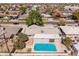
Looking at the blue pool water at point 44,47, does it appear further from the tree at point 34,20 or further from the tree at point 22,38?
the tree at point 34,20

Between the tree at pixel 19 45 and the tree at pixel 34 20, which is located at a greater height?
the tree at pixel 34 20

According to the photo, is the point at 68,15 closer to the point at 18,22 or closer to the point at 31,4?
the point at 31,4

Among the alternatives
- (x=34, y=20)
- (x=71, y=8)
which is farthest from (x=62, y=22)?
(x=71, y=8)

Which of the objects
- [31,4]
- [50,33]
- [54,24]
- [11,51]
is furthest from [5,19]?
[11,51]

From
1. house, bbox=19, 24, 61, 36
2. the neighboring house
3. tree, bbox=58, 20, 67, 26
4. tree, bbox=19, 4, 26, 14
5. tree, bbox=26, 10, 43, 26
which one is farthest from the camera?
the neighboring house

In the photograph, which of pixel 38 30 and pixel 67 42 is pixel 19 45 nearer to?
pixel 67 42

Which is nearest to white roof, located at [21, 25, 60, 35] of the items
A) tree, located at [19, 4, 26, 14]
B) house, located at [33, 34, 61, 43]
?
house, located at [33, 34, 61, 43]

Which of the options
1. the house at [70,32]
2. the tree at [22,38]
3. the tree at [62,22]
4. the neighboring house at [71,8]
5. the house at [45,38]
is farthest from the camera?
the neighboring house at [71,8]

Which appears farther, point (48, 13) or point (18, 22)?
point (48, 13)

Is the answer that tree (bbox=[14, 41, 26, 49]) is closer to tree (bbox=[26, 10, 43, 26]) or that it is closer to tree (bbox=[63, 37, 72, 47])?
tree (bbox=[63, 37, 72, 47])

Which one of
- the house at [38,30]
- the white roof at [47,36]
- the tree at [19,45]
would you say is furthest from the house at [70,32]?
the tree at [19,45]

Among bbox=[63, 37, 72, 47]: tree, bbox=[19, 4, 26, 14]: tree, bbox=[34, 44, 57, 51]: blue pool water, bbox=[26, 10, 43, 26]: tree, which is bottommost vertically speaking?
bbox=[34, 44, 57, 51]: blue pool water
